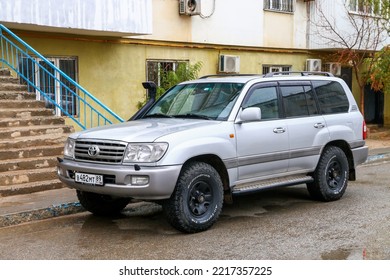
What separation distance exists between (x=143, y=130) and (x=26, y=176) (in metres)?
3.06

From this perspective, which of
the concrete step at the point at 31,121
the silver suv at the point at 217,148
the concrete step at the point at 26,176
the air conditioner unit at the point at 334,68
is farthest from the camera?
the air conditioner unit at the point at 334,68

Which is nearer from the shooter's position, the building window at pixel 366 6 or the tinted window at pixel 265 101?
the tinted window at pixel 265 101

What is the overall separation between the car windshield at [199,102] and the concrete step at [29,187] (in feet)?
7.10

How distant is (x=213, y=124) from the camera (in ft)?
21.6

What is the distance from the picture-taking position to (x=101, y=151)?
Answer: 6.22 metres

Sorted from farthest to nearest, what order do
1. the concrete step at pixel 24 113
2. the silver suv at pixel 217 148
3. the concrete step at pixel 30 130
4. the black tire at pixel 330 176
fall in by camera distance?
the concrete step at pixel 24 113 < the concrete step at pixel 30 130 < the black tire at pixel 330 176 < the silver suv at pixel 217 148

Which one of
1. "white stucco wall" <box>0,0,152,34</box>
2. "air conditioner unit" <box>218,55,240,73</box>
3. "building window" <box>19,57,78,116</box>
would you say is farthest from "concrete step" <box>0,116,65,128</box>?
"air conditioner unit" <box>218,55,240,73</box>

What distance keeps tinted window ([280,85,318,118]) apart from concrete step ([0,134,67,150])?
424 cm

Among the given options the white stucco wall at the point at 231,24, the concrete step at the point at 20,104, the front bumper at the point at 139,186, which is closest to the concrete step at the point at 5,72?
the concrete step at the point at 20,104

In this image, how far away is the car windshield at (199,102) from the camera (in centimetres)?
695

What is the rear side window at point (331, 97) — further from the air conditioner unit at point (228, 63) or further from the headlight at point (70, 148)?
the air conditioner unit at point (228, 63)

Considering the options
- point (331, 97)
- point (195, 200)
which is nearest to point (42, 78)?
point (331, 97)
